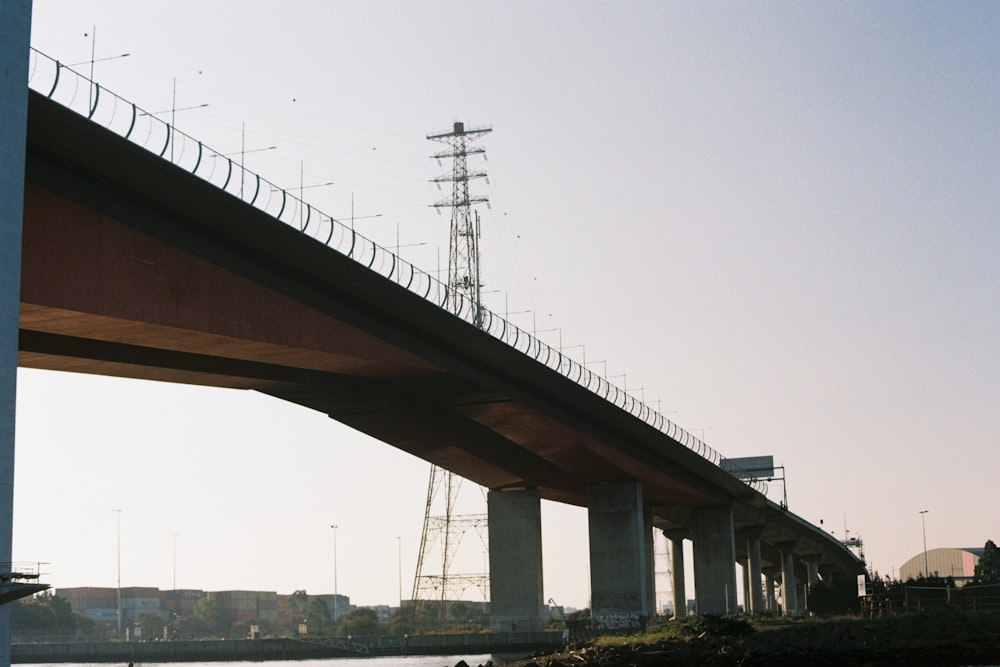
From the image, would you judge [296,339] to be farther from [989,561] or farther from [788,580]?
[989,561]

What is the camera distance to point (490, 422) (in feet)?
238

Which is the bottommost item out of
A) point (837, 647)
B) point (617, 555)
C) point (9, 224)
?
point (837, 647)

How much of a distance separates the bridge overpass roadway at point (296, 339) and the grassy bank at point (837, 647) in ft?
49.7

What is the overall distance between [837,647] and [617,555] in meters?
34.3

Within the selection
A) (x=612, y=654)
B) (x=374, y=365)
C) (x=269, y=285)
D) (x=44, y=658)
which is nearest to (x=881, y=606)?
(x=612, y=654)

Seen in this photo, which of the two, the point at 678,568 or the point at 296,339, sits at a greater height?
the point at 296,339

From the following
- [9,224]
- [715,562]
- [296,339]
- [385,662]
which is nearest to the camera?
[9,224]

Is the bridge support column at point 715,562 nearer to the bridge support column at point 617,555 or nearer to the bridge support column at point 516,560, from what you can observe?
the bridge support column at point 516,560

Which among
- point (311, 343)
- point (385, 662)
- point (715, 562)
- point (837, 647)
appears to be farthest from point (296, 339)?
point (715, 562)

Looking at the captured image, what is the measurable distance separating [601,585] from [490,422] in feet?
70.9

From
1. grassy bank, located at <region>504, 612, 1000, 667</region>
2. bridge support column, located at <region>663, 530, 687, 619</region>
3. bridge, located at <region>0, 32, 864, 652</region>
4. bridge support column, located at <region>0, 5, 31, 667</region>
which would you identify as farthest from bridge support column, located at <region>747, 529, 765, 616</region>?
bridge support column, located at <region>0, 5, 31, 667</region>

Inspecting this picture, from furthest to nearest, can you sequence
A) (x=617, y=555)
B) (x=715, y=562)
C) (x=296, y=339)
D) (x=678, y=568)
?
1. (x=678, y=568)
2. (x=715, y=562)
3. (x=617, y=555)
4. (x=296, y=339)

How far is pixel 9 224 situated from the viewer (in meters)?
33.8

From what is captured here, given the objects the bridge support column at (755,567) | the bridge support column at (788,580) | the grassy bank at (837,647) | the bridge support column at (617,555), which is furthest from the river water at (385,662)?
the bridge support column at (788,580)
